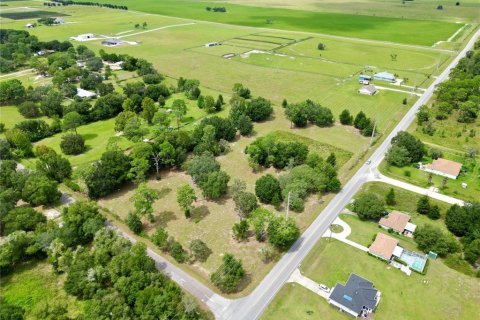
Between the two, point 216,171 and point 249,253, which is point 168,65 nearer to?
point 216,171

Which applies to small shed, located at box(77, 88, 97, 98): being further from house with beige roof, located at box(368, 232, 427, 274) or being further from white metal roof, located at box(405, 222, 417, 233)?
white metal roof, located at box(405, 222, 417, 233)

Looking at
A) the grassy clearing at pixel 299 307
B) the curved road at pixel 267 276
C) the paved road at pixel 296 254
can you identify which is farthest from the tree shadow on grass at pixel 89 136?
the grassy clearing at pixel 299 307

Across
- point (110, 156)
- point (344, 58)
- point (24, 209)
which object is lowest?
point (24, 209)

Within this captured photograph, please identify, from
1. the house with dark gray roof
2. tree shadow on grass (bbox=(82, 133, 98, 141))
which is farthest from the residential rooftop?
tree shadow on grass (bbox=(82, 133, 98, 141))

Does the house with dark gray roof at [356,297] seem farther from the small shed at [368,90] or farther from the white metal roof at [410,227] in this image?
the small shed at [368,90]

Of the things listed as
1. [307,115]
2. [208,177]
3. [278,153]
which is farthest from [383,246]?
[307,115]

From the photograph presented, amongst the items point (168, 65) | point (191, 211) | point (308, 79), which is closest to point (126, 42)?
point (168, 65)
